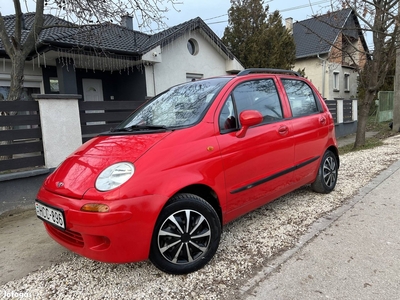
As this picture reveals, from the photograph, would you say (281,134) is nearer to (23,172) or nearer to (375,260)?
(375,260)

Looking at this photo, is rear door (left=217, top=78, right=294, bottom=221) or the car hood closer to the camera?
the car hood

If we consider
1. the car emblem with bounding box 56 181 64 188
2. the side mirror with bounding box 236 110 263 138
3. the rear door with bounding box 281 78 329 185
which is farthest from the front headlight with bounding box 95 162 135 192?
the rear door with bounding box 281 78 329 185

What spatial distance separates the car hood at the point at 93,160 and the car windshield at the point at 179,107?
0.33 meters

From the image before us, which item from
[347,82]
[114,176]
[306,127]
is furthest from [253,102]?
[347,82]

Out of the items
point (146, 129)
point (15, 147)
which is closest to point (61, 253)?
point (146, 129)

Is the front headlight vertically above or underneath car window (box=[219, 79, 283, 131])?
underneath

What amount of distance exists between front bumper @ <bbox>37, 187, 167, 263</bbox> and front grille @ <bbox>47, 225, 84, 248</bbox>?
0.02 metres

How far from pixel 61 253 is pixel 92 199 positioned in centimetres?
132

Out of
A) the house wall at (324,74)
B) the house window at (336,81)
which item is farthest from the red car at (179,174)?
the house window at (336,81)

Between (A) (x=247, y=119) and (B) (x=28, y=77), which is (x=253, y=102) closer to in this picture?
(A) (x=247, y=119)

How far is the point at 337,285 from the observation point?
2320 mm

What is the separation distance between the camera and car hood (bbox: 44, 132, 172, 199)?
232 cm

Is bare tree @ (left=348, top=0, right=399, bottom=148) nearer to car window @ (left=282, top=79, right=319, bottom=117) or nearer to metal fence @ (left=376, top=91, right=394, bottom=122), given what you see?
car window @ (left=282, top=79, right=319, bottom=117)

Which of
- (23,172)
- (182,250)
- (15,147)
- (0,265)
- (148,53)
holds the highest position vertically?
(148,53)
